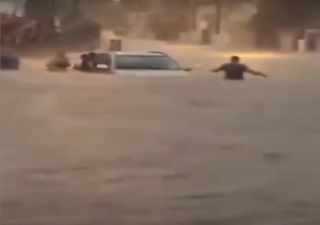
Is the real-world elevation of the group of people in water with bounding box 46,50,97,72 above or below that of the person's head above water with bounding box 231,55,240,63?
below

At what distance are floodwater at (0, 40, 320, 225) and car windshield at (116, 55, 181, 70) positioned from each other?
1cm

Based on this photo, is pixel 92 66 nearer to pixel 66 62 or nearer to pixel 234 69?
pixel 66 62

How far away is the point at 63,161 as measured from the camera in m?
0.71

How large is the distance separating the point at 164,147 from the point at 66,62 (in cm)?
15

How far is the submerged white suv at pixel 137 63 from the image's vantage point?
83 cm

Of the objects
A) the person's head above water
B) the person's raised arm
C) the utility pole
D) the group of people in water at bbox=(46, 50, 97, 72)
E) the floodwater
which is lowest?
the floodwater

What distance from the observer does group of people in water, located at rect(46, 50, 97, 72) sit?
0.83m

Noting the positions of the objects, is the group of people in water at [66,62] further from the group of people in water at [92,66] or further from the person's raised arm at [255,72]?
the person's raised arm at [255,72]

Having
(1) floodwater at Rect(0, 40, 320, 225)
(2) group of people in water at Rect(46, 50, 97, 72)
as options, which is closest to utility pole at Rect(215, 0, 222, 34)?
(1) floodwater at Rect(0, 40, 320, 225)

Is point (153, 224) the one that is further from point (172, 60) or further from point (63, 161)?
point (172, 60)

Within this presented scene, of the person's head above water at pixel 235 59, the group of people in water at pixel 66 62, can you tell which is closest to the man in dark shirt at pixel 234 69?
the person's head above water at pixel 235 59

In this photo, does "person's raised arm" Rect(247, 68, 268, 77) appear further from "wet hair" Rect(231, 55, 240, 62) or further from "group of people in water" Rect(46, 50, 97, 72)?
"group of people in water" Rect(46, 50, 97, 72)

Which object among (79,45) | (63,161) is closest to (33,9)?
(79,45)

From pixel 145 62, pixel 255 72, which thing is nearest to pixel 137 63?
pixel 145 62
